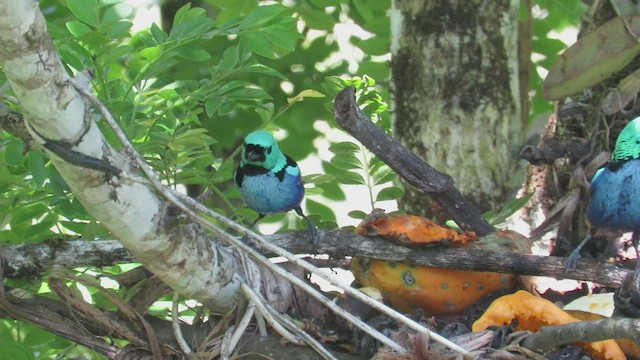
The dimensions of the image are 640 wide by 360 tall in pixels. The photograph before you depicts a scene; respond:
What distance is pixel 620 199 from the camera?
257 cm

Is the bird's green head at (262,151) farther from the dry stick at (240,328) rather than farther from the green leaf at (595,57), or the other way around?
the green leaf at (595,57)

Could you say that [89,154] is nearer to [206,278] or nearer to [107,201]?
[107,201]

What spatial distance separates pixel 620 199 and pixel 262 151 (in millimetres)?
1016

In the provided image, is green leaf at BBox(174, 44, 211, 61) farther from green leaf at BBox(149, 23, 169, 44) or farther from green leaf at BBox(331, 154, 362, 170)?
green leaf at BBox(331, 154, 362, 170)

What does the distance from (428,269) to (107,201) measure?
3.08 ft

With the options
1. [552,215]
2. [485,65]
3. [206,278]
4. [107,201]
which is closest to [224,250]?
[206,278]

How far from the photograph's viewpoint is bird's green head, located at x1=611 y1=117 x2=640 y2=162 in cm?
258

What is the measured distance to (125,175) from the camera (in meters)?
1.95

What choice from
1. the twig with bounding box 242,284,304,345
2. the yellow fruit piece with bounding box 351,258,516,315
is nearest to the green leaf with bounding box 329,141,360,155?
the yellow fruit piece with bounding box 351,258,516,315

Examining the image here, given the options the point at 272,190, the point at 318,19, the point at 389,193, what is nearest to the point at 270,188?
the point at 272,190

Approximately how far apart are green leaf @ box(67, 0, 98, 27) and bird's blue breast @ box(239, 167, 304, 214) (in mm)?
679

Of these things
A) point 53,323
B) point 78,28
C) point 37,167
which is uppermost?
point 78,28

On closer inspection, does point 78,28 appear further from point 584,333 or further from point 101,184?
point 584,333

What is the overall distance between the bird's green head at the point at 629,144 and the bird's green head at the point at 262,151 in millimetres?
977
